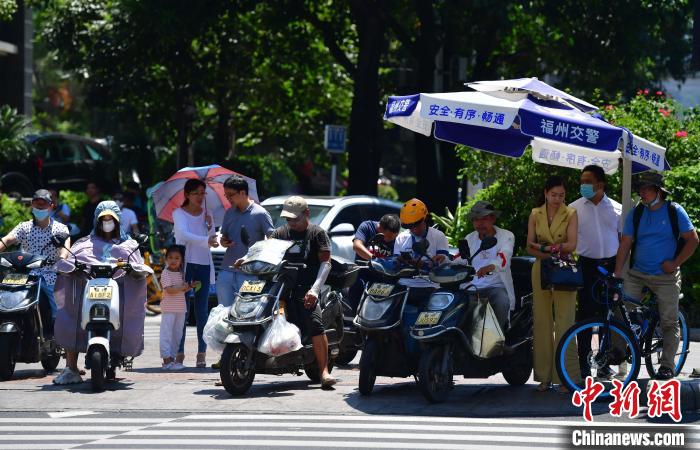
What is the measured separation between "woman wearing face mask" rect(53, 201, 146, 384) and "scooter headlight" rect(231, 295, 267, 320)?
1.33 meters

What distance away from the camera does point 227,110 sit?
35750 mm

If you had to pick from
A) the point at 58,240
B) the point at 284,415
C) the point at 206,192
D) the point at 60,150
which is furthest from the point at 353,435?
the point at 60,150

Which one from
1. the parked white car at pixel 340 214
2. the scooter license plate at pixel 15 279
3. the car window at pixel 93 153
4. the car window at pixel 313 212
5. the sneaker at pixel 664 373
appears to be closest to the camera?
the sneaker at pixel 664 373

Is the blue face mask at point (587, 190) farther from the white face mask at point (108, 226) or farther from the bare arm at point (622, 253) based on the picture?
the white face mask at point (108, 226)

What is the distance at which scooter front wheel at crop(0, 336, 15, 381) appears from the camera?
41.1 ft

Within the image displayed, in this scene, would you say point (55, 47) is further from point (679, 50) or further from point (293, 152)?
point (679, 50)

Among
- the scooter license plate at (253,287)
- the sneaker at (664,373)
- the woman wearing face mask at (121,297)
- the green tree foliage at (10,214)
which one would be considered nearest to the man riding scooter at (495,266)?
the sneaker at (664,373)

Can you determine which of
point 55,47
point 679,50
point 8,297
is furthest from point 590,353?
point 679,50

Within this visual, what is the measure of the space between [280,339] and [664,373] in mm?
3362

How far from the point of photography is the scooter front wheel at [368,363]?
11.2m

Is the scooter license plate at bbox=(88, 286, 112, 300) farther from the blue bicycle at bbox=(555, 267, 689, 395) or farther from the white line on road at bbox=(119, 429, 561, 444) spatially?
the blue bicycle at bbox=(555, 267, 689, 395)

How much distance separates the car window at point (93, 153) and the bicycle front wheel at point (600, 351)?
2328cm

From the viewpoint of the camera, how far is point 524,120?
1162 centimetres

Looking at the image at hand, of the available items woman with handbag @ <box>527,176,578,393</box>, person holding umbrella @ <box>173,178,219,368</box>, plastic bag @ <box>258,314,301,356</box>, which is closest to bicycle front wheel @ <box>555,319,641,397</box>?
woman with handbag @ <box>527,176,578,393</box>
